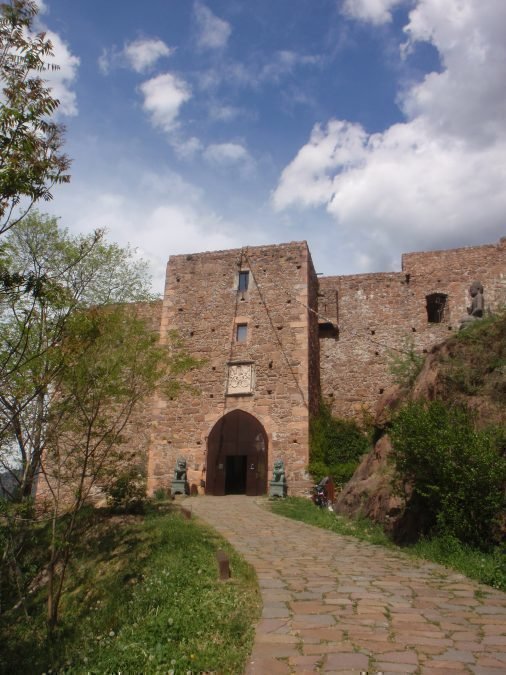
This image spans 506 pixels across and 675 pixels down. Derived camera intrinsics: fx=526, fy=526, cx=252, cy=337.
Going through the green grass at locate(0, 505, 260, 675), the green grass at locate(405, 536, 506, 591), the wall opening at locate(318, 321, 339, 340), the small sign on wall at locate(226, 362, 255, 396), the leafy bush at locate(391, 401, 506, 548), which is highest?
the wall opening at locate(318, 321, 339, 340)

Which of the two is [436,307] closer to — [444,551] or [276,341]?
[276,341]

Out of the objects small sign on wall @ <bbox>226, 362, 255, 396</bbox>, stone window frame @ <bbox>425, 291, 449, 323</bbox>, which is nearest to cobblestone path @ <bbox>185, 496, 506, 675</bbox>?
small sign on wall @ <bbox>226, 362, 255, 396</bbox>

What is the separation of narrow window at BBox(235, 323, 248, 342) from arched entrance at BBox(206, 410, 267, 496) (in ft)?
8.53

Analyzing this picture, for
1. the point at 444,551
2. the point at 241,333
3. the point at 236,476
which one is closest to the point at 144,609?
the point at 444,551

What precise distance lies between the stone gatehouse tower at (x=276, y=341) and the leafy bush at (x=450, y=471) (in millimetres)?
7878

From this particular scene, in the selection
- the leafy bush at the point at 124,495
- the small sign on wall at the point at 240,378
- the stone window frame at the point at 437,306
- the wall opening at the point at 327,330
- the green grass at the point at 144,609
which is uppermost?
the stone window frame at the point at 437,306

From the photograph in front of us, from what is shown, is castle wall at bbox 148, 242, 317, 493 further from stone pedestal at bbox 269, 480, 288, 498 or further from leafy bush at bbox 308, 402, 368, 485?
stone pedestal at bbox 269, 480, 288, 498

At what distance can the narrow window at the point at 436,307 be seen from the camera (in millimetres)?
19266

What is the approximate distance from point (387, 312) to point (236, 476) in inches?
320

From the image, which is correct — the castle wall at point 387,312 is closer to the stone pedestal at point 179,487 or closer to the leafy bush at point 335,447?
the leafy bush at point 335,447

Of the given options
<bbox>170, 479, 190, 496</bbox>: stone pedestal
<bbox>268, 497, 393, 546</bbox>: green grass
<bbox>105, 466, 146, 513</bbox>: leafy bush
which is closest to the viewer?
<bbox>268, 497, 393, 546</bbox>: green grass

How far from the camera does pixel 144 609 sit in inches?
237

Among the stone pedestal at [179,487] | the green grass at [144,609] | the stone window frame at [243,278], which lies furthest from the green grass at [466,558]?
the stone window frame at [243,278]

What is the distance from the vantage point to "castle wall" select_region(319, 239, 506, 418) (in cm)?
1871
